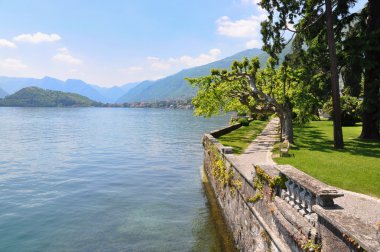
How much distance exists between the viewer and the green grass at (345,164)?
1441 cm

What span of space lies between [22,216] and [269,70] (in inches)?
924

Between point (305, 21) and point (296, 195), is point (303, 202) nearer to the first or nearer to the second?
point (296, 195)

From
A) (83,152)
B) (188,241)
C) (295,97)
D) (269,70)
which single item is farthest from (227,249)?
(83,152)

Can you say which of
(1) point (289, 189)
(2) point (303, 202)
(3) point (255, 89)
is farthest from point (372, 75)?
(2) point (303, 202)

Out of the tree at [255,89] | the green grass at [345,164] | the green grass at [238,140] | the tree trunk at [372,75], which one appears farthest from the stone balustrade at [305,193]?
the tree at [255,89]

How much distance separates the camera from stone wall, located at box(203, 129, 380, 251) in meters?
5.97

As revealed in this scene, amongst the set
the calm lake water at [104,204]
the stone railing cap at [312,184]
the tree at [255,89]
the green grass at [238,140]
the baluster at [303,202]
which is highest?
the tree at [255,89]

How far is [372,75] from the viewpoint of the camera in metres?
26.1

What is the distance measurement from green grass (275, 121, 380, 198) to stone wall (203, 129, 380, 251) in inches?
175

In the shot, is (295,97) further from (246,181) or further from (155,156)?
(155,156)

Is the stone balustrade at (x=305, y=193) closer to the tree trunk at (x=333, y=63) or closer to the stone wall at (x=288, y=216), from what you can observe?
the stone wall at (x=288, y=216)

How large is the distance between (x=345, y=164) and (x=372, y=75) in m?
11.6

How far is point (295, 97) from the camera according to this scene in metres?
27.1

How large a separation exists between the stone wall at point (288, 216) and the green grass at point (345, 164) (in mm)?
4457
